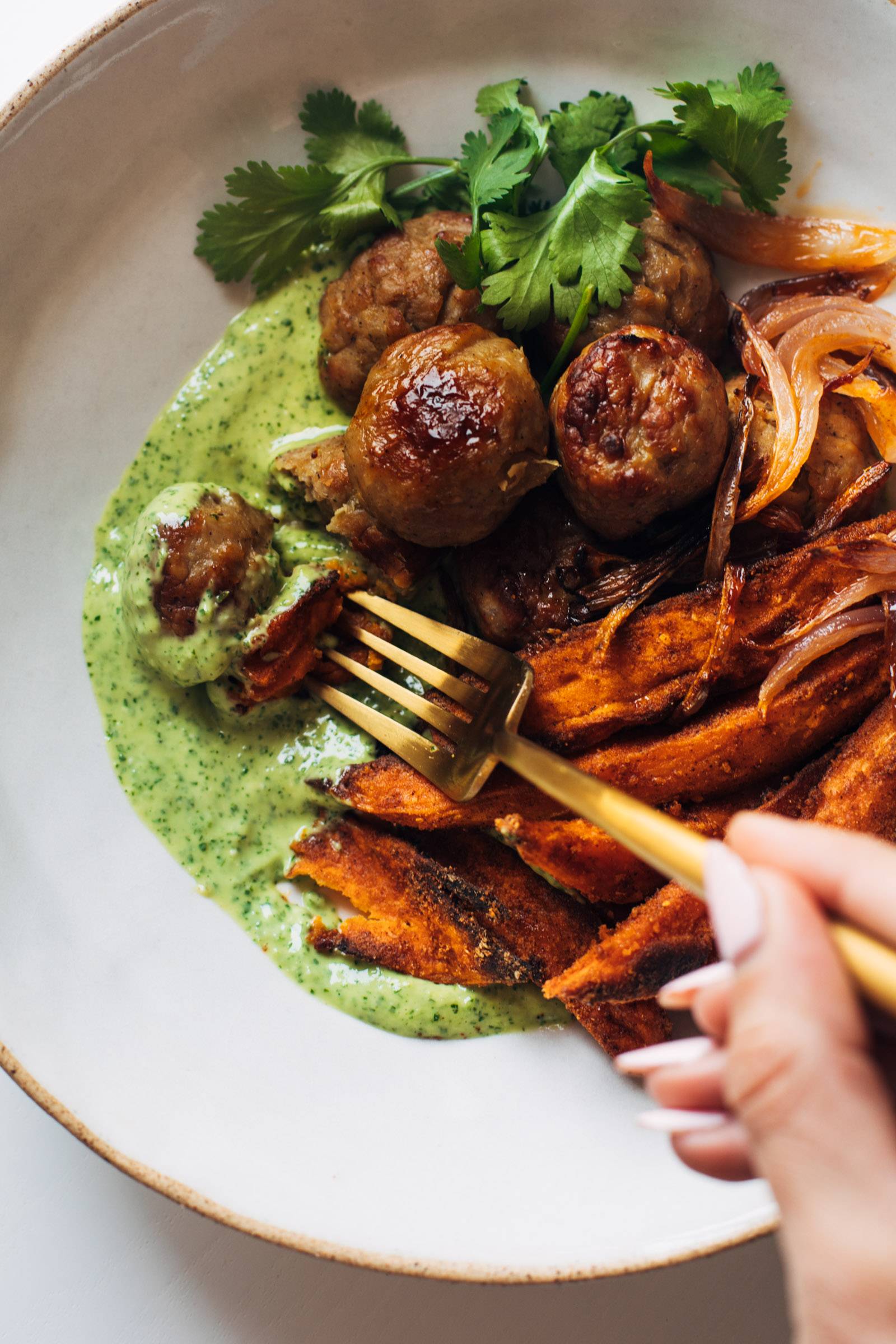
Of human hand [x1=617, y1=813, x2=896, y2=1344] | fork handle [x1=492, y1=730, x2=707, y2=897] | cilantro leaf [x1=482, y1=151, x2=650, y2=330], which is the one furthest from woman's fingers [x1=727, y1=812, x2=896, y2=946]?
cilantro leaf [x1=482, y1=151, x2=650, y2=330]

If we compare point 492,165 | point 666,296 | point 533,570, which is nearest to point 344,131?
point 492,165

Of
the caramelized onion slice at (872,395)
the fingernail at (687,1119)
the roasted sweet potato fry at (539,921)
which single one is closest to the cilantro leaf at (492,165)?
the caramelized onion slice at (872,395)

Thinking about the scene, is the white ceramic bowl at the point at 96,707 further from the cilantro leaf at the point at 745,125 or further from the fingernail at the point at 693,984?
the fingernail at the point at 693,984

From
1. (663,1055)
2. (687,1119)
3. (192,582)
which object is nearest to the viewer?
(687,1119)

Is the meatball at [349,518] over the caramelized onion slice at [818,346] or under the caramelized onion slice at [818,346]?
over

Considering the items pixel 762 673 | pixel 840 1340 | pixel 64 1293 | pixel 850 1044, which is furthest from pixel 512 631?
pixel 64 1293

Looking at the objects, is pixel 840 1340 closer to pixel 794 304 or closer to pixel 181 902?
pixel 181 902

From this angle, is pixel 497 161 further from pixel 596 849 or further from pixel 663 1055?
pixel 663 1055
